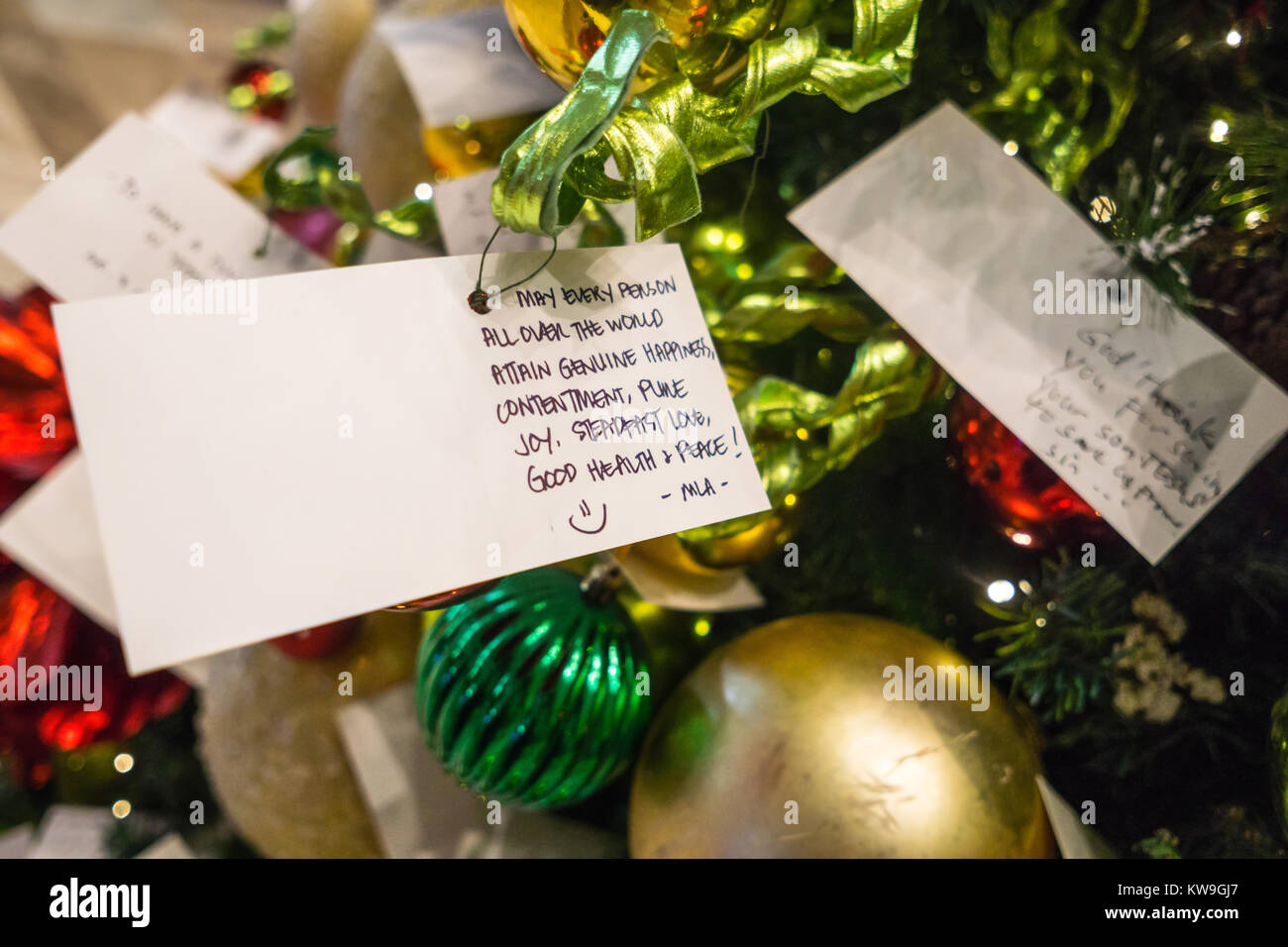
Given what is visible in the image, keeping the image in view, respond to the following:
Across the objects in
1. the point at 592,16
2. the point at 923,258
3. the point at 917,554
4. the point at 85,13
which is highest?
the point at 85,13

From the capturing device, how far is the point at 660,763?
1.66 feet

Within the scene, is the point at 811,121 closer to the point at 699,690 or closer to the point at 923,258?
the point at 923,258

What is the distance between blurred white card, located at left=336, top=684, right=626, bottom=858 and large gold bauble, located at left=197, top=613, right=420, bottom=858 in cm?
1

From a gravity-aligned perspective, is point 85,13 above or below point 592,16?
above

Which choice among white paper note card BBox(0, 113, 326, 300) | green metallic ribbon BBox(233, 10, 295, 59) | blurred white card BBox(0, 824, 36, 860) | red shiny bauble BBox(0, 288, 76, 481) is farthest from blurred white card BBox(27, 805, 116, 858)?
green metallic ribbon BBox(233, 10, 295, 59)

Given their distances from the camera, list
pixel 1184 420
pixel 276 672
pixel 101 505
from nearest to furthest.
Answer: pixel 101 505 → pixel 1184 420 → pixel 276 672

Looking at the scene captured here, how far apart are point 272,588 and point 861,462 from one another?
40cm

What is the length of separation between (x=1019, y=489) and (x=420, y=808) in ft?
1.54

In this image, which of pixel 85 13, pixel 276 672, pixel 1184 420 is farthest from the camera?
pixel 85 13

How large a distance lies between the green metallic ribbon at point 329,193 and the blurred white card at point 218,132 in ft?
1.37

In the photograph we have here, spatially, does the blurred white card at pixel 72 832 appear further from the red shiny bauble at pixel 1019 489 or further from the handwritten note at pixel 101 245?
the red shiny bauble at pixel 1019 489

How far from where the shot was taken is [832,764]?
17.9 inches

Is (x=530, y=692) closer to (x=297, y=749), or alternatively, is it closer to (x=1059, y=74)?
(x=297, y=749)

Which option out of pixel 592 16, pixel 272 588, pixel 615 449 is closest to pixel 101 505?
pixel 272 588
